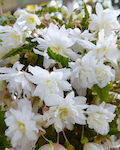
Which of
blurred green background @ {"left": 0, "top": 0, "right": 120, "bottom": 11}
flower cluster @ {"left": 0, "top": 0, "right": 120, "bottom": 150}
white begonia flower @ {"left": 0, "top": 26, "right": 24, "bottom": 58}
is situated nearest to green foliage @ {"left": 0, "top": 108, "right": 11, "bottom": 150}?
flower cluster @ {"left": 0, "top": 0, "right": 120, "bottom": 150}

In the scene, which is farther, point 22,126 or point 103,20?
point 103,20

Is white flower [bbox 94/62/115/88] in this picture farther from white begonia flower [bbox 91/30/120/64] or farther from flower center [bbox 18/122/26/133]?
flower center [bbox 18/122/26/133]

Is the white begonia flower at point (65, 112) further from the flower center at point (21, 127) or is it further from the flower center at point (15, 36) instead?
the flower center at point (15, 36)

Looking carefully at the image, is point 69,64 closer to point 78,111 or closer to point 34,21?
point 78,111

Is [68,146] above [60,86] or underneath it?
underneath

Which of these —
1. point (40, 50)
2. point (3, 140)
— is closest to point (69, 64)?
point (40, 50)

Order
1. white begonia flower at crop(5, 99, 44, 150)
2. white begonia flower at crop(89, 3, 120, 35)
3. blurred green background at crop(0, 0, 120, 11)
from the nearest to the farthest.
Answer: white begonia flower at crop(5, 99, 44, 150) < white begonia flower at crop(89, 3, 120, 35) < blurred green background at crop(0, 0, 120, 11)

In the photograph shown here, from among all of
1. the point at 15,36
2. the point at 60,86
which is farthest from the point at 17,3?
the point at 60,86

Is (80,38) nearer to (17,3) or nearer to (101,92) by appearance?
(101,92)
